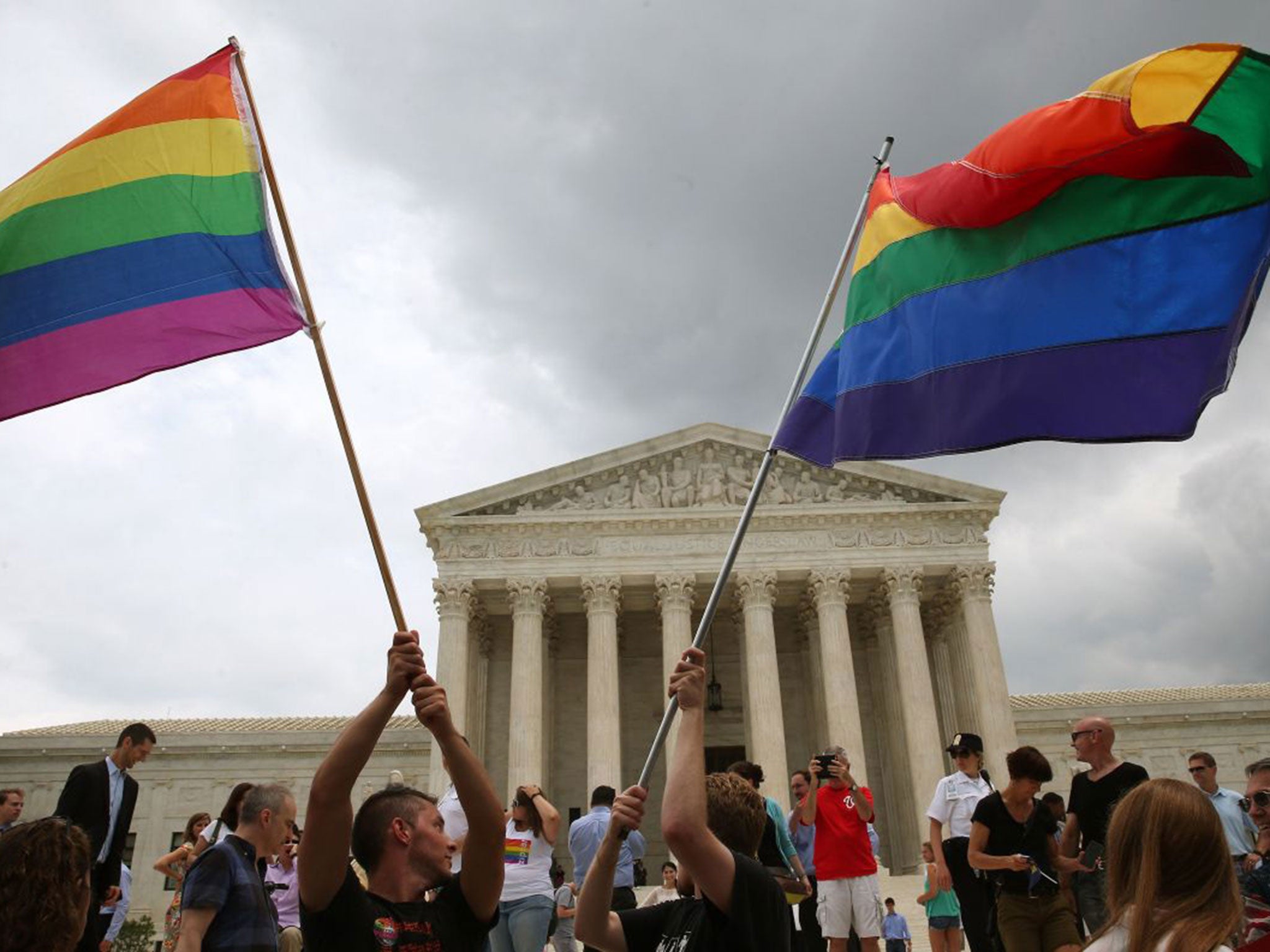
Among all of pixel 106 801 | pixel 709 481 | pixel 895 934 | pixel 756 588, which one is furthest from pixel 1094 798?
pixel 709 481

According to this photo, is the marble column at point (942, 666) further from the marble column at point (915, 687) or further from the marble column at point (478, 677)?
the marble column at point (478, 677)

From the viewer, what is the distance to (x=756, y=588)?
105 ft

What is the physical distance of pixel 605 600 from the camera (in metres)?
32.0

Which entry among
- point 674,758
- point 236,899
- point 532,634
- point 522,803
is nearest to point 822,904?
point 522,803

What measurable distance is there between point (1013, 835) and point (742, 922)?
15.5 feet

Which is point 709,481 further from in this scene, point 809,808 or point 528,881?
point 528,881

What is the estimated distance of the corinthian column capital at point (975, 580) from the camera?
1256 inches

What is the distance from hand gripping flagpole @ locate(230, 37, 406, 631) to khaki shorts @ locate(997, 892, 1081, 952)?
17.4 feet

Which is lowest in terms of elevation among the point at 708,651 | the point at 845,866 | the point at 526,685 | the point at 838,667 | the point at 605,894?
the point at 605,894

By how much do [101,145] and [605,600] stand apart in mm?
26463

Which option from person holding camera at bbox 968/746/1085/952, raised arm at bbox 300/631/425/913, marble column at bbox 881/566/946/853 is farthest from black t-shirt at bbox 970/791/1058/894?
marble column at bbox 881/566/946/853

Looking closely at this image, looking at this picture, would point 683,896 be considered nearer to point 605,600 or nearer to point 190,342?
point 190,342

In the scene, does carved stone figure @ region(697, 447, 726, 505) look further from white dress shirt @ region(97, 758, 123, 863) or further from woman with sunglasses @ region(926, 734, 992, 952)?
white dress shirt @ region(97, 758, 123, 863)

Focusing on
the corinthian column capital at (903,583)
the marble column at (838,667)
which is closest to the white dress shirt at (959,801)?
the marble column at (838,667)
